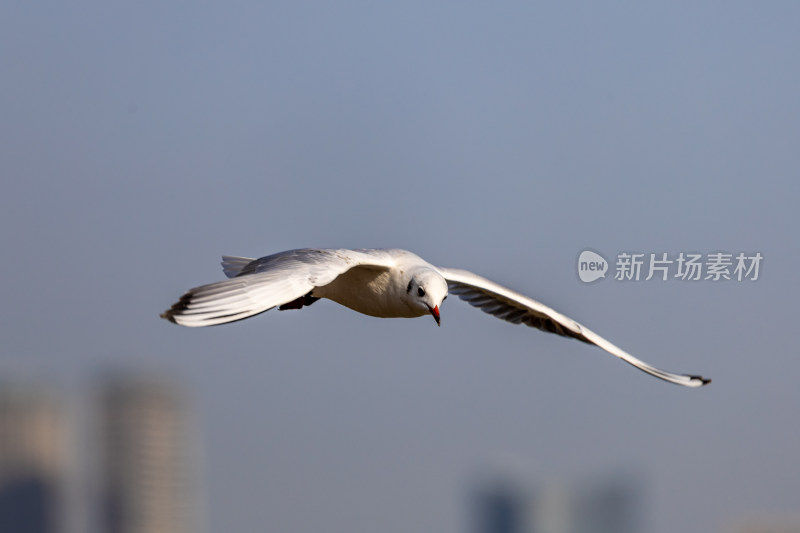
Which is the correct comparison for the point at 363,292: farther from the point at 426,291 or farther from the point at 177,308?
the point at 177,308

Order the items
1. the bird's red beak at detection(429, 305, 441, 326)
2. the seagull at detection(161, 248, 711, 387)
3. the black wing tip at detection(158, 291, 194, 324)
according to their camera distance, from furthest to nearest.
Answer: the bird's red beak at detection(429, 305, 441, 326) < the seagull at detection(161, 248, 711, 387) < the black wing tip at detection(158, 291, 194, 324)

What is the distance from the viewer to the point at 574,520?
199875 millimetres

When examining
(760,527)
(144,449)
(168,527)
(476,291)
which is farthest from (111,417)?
(476,291)

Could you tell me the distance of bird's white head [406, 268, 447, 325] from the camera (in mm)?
12586

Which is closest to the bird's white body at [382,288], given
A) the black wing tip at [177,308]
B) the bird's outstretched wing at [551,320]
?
the bird's outstretched wing at [551,320]

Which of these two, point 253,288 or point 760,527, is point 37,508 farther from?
point 253,288

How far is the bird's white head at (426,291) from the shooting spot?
12.6m

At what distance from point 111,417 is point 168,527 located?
56.3ft

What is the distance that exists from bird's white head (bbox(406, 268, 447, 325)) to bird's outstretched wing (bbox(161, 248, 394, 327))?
488mm

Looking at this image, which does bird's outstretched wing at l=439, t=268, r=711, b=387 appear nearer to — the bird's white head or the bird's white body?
the bird's white body

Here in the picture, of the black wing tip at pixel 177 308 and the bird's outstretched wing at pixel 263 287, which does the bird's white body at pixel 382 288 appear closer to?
the bird's outstretched wing at pixel 263 287

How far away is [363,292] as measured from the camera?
1325 centimetres

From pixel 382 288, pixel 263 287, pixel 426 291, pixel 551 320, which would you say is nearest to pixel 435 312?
pixel 426 291

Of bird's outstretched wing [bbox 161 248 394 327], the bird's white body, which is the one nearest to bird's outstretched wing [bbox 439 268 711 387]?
the bird's white body
